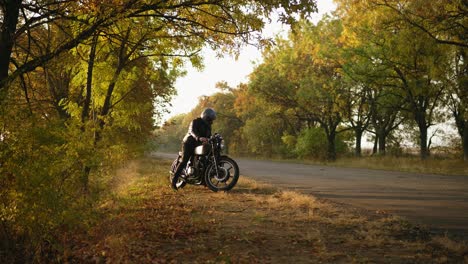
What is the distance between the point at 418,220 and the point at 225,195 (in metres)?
3.89

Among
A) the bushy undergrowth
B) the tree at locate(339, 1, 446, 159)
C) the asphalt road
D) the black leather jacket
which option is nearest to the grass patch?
the bushy undergrowth

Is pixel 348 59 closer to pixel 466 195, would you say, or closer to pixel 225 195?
pixel 466 195

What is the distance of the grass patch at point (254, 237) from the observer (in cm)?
426

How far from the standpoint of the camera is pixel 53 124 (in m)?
4.65

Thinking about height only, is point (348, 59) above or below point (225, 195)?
above

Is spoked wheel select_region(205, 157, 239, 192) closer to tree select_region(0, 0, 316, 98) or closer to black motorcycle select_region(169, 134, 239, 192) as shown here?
black motorcycle select_region(169, 134, 239, 192)

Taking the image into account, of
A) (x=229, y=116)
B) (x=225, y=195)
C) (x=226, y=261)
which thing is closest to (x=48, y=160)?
(x=226, y=261)

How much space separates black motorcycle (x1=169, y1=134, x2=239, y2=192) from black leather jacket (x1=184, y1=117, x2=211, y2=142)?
0.32 m

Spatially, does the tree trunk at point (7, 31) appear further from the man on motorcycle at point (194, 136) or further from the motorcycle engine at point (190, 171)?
the motorcycle engine at point (190, 171)

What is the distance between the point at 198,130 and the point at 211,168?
96 centimetres

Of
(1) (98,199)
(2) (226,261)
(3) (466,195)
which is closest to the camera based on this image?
(2) (226,261)

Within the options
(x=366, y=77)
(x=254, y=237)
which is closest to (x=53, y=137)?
(x=254, y=237)

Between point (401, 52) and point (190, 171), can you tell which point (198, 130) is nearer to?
point (190, 171)

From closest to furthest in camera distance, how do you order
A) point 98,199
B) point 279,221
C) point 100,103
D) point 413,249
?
point 413,249 → point 98,199 → point 279,221 → point 100,103
